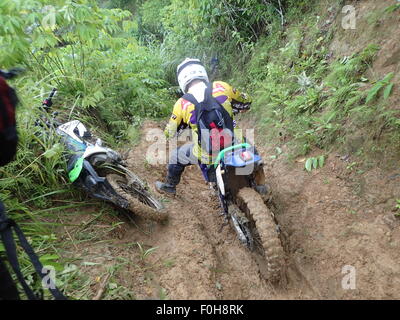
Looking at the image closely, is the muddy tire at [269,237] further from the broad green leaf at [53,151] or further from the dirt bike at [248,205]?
the broad green leaf at [53,151]

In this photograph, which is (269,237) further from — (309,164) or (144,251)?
(309,164)

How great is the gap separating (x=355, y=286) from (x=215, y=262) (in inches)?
45.7

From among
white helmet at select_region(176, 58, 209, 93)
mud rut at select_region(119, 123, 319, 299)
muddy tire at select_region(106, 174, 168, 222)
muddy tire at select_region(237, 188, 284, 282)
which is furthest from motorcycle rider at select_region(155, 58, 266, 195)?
muddy tire at select_region(106, 174, 168, 222)

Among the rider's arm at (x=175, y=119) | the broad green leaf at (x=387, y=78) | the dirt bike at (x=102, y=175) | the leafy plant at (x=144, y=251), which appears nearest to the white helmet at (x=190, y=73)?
the rider's arm at (x=175, y=119)

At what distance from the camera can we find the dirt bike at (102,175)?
2.92 metres

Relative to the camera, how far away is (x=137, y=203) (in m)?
2.88

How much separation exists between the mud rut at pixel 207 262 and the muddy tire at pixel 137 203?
19cm

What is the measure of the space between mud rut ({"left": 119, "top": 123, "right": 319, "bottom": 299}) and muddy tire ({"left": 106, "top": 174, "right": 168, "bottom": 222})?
0.61 feet

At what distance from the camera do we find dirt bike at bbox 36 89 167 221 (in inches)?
115

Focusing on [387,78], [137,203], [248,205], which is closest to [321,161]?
[387,78]

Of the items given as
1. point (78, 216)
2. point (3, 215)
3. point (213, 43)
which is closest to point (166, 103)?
point (213, 43)

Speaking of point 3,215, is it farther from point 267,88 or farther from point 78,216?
point 267,88

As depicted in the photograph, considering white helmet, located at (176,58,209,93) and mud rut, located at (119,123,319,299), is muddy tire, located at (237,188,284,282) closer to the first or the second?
mud rut, located at (119,123,319,299)

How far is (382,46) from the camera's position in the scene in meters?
3.62
